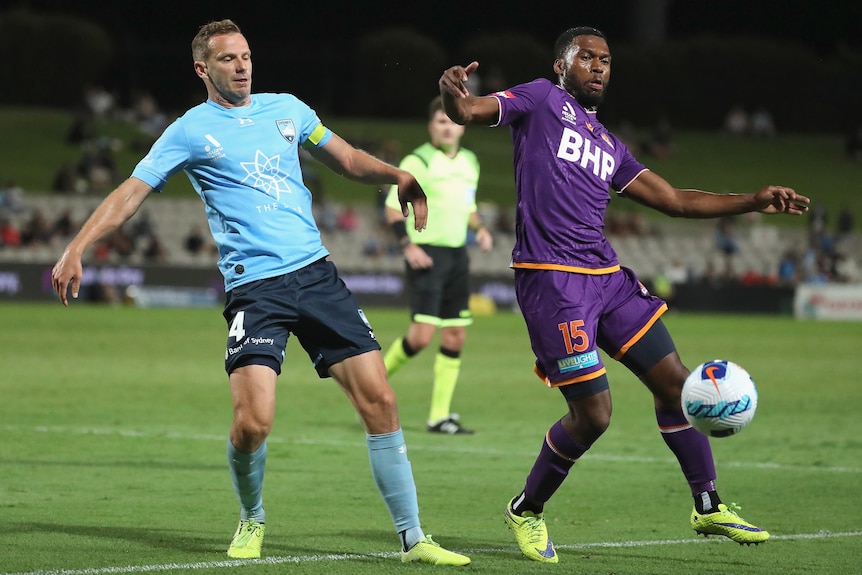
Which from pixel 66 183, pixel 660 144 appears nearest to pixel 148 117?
pixel 66 183

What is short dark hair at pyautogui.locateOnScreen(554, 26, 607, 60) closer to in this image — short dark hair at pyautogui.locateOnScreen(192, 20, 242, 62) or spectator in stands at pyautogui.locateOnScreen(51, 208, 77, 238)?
short dark hair at pyautogui.locateOnScreen(192, 20, 242, 62)

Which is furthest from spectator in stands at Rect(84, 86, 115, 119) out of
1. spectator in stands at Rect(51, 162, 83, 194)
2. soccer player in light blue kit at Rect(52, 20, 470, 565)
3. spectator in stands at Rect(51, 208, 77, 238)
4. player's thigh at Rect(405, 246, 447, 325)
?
soccer player in light blue kit at Rect(52, 20, 470, 565)

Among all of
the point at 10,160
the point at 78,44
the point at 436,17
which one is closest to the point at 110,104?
the point at 78,44

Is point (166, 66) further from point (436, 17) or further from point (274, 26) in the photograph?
point (436, 17)

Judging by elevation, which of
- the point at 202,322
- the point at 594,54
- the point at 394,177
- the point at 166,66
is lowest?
the point at 202,322

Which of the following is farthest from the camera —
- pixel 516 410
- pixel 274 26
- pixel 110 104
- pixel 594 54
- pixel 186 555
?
pixel 274 26

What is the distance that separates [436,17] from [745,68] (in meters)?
14.9

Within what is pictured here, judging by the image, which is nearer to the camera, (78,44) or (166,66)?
(78,44)

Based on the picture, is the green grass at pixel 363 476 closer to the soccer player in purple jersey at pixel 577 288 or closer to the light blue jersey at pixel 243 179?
the soccer player in purple jersey at pixel 577 288

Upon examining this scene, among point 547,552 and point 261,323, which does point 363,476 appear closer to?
point 547,552

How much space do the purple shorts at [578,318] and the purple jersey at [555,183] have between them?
0.08 m

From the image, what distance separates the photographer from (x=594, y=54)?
6785 mm

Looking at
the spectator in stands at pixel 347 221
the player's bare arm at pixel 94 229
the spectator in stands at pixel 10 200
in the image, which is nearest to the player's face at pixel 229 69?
the player's bare arm at pixel 94 229

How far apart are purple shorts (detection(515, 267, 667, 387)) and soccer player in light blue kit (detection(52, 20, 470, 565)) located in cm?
78
